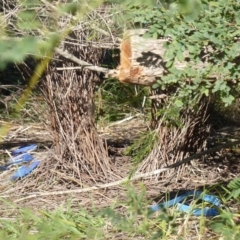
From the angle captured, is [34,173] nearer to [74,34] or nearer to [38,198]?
[38,198]

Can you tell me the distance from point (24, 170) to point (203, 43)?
214 centimetres

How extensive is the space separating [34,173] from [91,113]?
578 mm

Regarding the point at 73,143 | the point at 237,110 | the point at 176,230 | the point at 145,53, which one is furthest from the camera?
the point at 237,110

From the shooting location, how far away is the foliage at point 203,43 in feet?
10.7

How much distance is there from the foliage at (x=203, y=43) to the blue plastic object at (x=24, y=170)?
184cm

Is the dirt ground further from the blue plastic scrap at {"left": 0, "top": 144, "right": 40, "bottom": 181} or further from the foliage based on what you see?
the foliage

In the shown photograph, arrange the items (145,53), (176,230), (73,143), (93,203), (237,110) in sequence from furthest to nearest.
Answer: (237,110) < (73,143) < (93,203) < (176,230) < (145,53)

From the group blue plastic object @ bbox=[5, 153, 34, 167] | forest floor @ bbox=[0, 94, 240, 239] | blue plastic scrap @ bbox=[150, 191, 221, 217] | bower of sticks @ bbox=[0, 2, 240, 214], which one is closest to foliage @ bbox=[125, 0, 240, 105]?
forest floor @ bbox=[0, 94, 240, 239]

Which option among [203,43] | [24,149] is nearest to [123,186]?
[24,149]

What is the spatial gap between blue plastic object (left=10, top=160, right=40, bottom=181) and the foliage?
184cm

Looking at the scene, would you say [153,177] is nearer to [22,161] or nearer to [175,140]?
[175,140]

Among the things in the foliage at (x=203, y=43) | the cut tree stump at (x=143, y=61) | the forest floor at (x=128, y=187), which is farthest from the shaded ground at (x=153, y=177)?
the foliage at (x=203, y=43)

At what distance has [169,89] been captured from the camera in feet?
15.1

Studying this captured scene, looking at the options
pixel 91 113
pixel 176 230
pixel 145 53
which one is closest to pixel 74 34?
pixel 91 113
